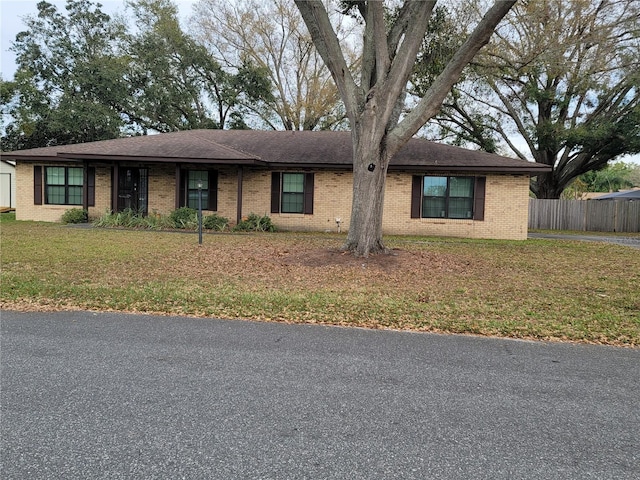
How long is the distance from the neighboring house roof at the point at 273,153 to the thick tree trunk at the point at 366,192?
268 inches

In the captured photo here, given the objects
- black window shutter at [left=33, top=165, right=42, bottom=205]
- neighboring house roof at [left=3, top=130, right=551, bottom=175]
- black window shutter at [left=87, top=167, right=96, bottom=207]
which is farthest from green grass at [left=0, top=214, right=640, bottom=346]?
black window shutter at [left=33, top=165, right=42, bottom=205]

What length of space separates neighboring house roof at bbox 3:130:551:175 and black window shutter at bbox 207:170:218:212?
1021 millimetres

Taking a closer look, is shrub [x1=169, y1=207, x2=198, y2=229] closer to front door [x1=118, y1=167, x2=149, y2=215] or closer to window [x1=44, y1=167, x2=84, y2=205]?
front door [x1=118, y1=167, x2=149, y2=215]

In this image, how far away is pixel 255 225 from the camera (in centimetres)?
1653

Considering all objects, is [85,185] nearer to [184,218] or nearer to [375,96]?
[184,218]

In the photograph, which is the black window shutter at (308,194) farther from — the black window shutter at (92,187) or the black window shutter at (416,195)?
the black window shutter at (92,187)

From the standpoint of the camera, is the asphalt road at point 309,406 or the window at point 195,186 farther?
the window at point 195,186

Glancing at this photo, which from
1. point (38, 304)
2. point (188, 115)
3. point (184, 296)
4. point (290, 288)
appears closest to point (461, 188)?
point (290, 288)

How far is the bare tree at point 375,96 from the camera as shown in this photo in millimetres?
9141

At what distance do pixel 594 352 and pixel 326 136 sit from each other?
16.5 m

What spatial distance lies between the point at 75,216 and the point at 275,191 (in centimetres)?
747

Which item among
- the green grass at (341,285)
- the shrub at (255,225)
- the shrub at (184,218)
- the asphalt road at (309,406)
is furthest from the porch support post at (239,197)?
the asphalt road at (309,406)

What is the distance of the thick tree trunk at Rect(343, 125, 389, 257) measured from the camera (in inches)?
370

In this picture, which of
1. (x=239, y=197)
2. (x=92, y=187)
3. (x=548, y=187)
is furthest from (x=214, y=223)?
(x=548, y=187)
